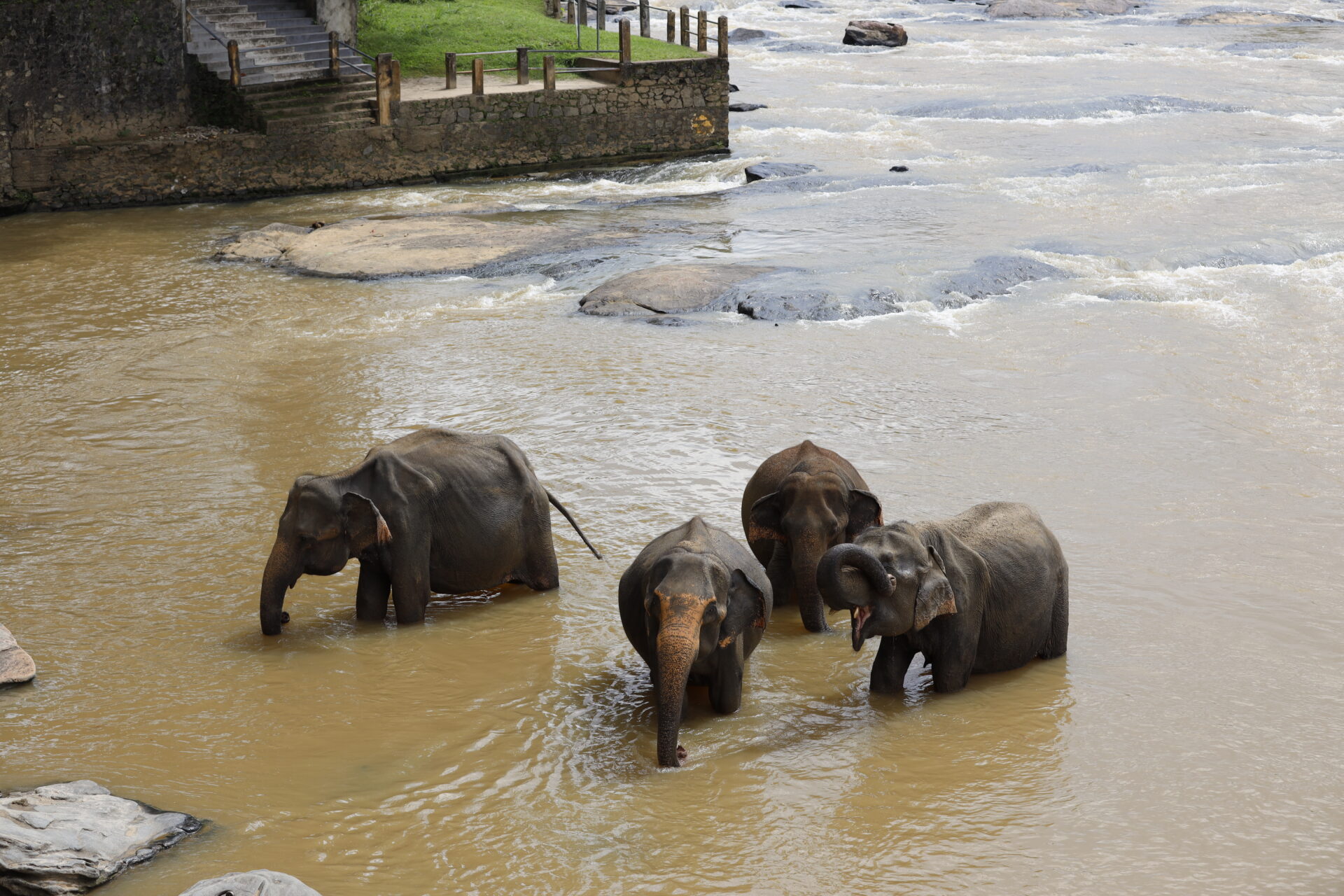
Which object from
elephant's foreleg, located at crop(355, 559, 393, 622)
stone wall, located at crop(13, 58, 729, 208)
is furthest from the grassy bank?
elephant's foreleg, located at crop(355, 559, 393, 622)

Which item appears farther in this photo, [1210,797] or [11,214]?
[11,214]

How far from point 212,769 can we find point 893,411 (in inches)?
279

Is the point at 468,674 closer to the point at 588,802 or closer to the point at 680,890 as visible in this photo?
the point at 588,802

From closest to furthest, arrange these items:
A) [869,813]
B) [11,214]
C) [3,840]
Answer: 1. [3,840]
2. [869,813]
3. [11,214]

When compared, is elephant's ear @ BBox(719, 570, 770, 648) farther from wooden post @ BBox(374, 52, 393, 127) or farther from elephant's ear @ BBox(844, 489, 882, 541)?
wooden post @ BBox(374, 52, 393, 127)

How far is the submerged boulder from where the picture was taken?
78.9 feet

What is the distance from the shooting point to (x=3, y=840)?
208 inches

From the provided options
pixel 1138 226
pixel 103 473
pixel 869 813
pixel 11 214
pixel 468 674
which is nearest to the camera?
pixel 869 813

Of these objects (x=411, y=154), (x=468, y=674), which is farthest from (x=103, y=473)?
(x=411, y=154)

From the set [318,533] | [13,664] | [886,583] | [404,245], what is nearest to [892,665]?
[886,583]

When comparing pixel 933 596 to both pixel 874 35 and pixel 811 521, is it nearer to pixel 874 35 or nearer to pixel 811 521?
pixel 811 521

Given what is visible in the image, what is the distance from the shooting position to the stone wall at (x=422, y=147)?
2202 cm

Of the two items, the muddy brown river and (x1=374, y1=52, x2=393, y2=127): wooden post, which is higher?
(x1=374, y1=52, x2=393, y2=127): wooden post

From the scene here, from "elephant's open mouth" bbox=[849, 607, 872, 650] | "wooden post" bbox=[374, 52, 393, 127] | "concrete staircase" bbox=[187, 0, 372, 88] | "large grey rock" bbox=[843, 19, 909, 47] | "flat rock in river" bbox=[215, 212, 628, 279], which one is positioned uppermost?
"large grey rock" bbox=[843, 19, 909, 47]
